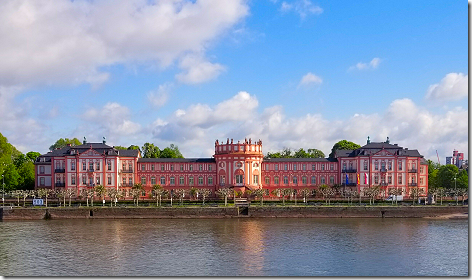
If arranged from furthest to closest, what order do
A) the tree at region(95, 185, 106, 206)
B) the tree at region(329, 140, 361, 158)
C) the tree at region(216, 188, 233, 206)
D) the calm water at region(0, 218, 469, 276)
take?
the tree at region(329, 140, 361, 158) → the tree at region(95, 185, 106, 206) → the tree at region(216, 188, 233, 206) → the calm water at region(0, 218, 469, 276)

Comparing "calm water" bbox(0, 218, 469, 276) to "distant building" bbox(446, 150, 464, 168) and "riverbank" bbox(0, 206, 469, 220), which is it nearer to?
"riverbank" bbox(0, 206, 469, 220)

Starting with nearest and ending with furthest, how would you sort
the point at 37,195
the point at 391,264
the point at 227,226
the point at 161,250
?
the point at 391,264 < the point at 161,250 < the point at 227,226 < the point at 37,195

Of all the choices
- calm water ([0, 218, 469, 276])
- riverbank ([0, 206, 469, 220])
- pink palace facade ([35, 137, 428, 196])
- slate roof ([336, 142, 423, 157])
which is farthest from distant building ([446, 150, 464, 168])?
calm water ([0, 218, 469, 276])

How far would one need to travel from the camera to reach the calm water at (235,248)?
4044cm

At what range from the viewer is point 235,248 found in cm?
4872

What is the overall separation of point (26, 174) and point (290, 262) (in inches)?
2858

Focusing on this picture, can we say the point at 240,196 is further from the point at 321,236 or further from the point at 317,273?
the point at 317,273

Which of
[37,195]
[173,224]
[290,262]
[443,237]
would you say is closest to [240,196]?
[173,224]

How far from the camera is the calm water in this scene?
1592 inches

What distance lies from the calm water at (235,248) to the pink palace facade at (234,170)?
2382 cm

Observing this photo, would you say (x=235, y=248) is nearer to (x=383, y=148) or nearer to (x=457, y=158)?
(x=383, y=148)

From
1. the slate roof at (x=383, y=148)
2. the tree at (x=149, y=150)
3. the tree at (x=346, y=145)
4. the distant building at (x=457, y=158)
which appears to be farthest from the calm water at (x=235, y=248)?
the distant building at (x=457, y=158)

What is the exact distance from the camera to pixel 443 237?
55.0 meters

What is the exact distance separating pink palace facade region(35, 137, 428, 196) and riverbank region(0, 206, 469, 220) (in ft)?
52.5
